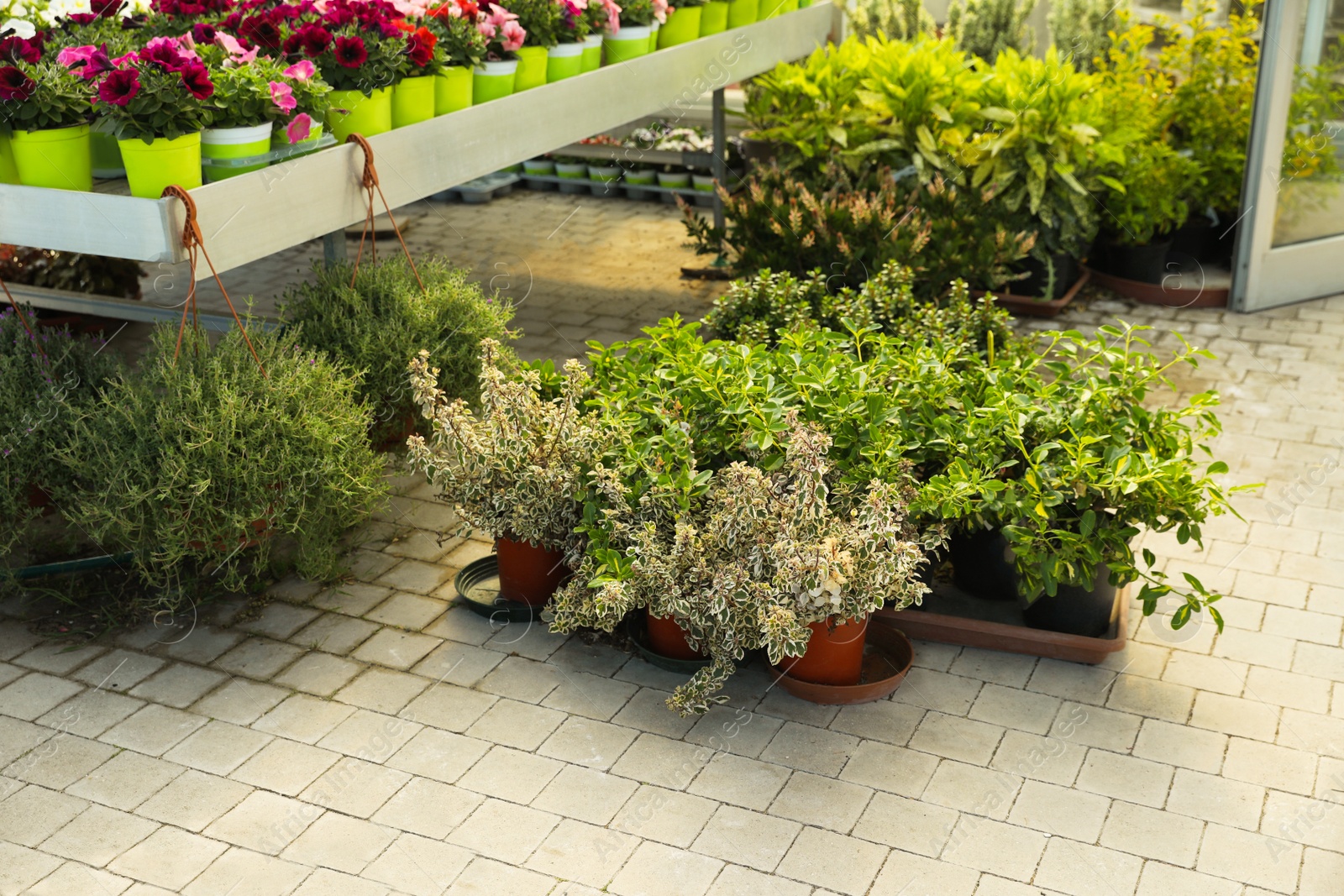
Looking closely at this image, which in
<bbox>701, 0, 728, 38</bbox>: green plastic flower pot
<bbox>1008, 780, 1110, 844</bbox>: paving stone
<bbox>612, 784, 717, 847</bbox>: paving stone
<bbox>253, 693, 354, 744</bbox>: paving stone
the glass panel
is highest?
<bbox>701, 0, 728, 38</bbox>: green plastic flower pot

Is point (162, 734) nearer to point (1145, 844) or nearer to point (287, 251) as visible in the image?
point (1145, 844)

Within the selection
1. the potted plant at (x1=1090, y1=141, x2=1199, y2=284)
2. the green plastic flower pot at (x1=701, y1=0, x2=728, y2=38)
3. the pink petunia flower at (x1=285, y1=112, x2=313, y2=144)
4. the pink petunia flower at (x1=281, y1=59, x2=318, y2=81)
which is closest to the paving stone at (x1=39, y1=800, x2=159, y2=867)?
the pink petunia flower at (x1=285, y1=112, x2=313, y2=144)

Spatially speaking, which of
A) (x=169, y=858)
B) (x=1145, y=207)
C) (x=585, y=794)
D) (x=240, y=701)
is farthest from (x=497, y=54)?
(x=1145, y=207)

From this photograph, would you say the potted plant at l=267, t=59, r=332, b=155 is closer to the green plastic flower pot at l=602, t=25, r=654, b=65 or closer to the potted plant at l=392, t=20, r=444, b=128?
the potted plant at l=392, t=20, r=444, b=128

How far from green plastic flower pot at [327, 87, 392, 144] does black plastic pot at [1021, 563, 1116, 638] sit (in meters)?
2.88

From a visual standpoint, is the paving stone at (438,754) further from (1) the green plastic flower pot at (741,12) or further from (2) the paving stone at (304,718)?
(1) the green plastic flower pot at (741,12)

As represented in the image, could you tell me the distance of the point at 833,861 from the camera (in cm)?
317

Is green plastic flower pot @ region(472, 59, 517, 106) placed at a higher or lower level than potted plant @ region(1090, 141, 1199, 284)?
higher

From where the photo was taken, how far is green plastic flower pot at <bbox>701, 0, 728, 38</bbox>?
672 centimetres

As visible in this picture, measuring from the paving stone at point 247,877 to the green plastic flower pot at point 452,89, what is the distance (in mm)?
2961

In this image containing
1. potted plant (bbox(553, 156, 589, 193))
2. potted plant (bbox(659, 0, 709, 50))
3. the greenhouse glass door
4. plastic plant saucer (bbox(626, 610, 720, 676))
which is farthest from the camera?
potted plant (bbox(553, 156, 589, 193))

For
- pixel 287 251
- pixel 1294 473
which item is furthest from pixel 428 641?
pixel 287 251

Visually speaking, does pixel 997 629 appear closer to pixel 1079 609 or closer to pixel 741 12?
pixel 1079 609

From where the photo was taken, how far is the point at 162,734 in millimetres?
3662
